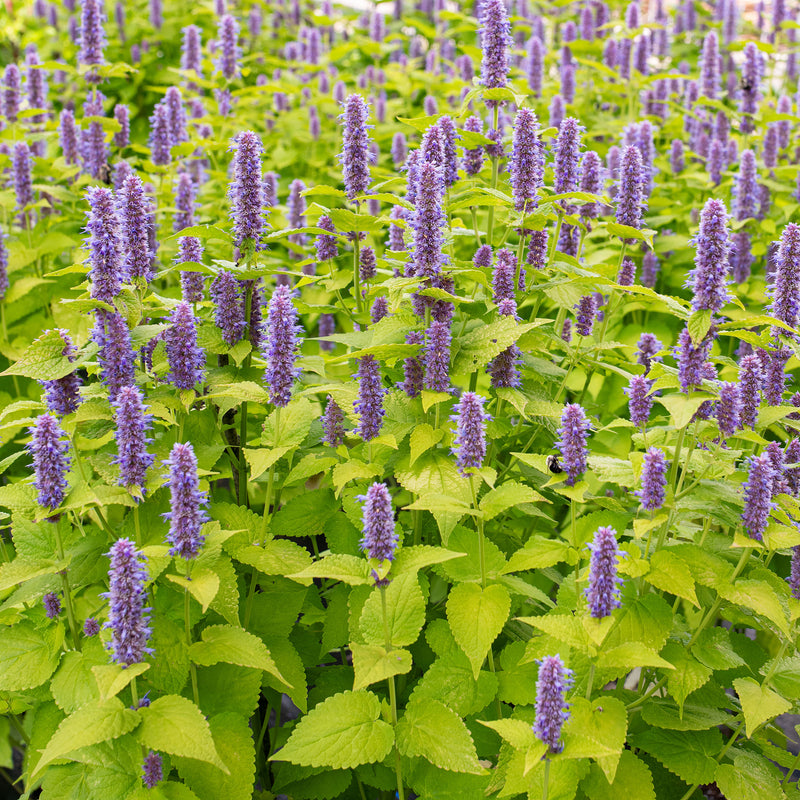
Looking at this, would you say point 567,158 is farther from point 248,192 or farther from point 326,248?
point 248,192

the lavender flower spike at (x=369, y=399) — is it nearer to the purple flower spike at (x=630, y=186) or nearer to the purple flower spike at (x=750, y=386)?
the purple flower spike at (x=750, y=386)

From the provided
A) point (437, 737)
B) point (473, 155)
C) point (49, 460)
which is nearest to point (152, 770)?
point (437, 737)

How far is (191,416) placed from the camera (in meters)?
3.19

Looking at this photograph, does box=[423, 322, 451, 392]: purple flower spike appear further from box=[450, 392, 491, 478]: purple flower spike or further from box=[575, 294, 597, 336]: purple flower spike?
box=[575, 294, 597, 336]: purple flower spike

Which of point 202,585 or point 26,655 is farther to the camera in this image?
point 26,655

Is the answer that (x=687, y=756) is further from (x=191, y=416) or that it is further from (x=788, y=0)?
(x=788, y=0)

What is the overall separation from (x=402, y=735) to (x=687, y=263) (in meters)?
4.22

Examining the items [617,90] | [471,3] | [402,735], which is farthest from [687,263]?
[471,3]

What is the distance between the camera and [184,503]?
7.75 feet

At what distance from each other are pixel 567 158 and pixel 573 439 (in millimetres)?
1498

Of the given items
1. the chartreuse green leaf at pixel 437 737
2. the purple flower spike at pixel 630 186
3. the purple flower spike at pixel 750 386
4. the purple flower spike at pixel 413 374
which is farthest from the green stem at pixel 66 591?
the purple flower spike at pixel 630 186

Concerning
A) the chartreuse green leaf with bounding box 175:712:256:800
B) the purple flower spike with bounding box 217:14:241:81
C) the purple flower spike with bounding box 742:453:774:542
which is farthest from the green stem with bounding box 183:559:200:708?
the purple flower spike with bounding box 217:14:241:81

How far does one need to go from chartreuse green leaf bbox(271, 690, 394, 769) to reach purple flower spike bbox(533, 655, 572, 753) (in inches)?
22.5

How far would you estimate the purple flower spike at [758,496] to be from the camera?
8.27ft
